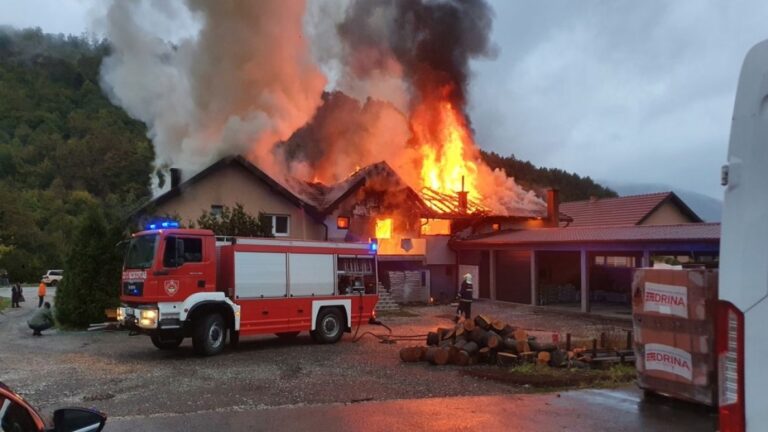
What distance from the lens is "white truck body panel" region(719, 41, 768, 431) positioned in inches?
110

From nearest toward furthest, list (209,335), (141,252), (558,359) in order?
(558,359)
(141,252)
(209,335)

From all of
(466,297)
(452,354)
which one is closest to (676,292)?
(452,354)

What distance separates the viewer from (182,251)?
12.7 m

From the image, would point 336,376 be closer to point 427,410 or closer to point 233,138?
point 427,410

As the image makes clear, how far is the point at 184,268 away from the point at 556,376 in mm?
7517

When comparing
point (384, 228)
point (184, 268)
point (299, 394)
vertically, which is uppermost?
point (384, 228)

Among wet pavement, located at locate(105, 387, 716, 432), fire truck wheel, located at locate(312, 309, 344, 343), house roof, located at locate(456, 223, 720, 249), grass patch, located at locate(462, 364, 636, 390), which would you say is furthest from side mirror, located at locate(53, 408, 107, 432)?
house roof, located at locate(456, 223, 720, 249)

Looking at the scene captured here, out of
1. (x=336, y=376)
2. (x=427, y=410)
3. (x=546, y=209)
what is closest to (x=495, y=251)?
(x=546, y=209)

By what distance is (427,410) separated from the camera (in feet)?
26.2

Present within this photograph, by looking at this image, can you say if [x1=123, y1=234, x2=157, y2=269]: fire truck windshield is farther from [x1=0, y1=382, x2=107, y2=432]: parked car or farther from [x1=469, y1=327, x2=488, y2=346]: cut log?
[x1=0, y1=382, x2=107, y2=432]: parked car

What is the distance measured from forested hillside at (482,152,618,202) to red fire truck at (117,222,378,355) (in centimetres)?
4481

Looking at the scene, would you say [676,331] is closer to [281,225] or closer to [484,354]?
[484,354]

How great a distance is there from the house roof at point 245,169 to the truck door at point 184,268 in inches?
499

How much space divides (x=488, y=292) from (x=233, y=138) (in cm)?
1406
